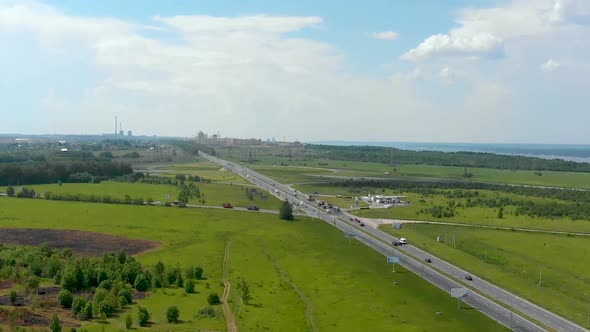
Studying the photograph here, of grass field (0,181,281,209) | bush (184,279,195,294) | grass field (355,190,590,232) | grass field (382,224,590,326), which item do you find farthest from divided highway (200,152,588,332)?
grass field (0,181,281,209)

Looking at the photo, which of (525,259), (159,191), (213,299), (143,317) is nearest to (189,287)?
(213,299)

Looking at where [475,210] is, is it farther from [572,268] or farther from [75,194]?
[75,194]

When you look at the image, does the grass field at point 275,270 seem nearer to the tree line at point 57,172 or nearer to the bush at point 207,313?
the bush at point 207,313

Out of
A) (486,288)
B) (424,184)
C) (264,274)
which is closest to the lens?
(486,288)

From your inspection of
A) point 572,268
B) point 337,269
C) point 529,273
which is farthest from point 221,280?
point 572,268

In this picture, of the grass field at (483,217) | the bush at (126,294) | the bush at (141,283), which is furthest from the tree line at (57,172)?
the bush at (126,294)
